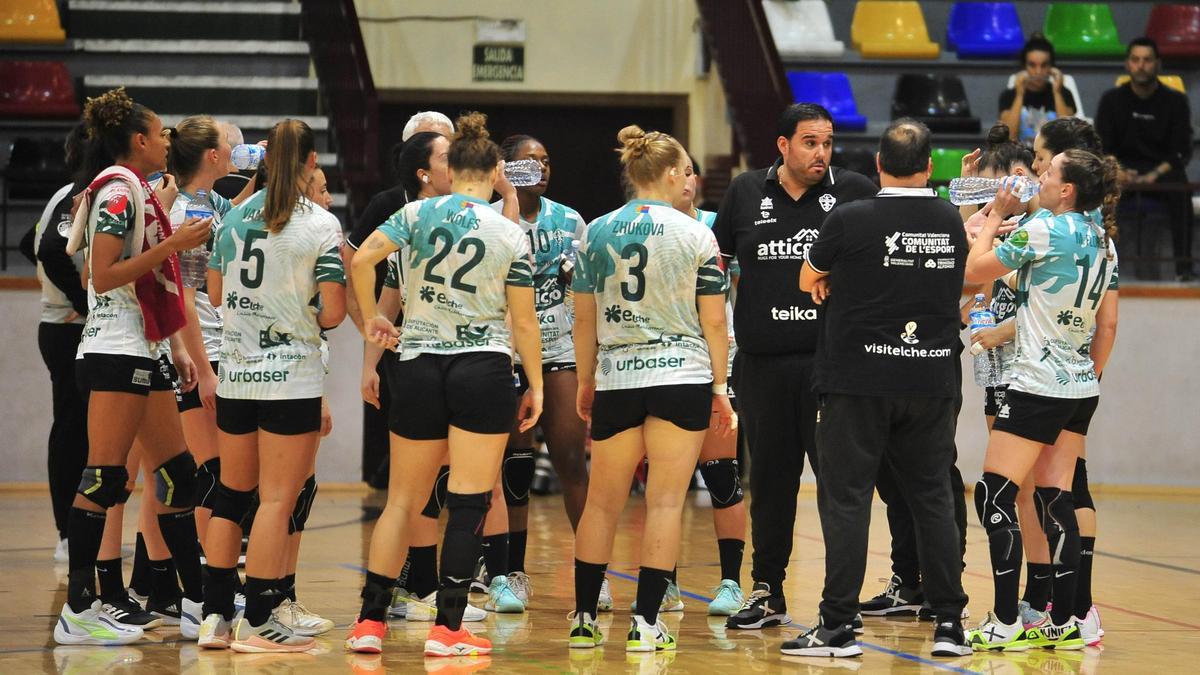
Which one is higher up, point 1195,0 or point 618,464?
point 1195,0

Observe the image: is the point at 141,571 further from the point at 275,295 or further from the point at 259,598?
the point at 275,295

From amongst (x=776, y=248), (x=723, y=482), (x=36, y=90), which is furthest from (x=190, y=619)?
(x=36, y=90)

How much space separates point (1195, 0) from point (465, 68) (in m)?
6.66

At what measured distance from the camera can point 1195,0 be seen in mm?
13664

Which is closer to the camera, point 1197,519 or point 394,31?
point 1197,519

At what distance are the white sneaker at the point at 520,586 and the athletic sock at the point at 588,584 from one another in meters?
0.94

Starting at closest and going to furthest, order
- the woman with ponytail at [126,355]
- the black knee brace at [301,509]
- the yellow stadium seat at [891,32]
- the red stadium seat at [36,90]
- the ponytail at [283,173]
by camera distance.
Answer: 1. the ponytail at [283,173]
2. the woman with ponytail at [126,355]
3. the black knee brace at [301,509]
4. the red stadium seat at [36,90]
5. the yellow stadium seat at [891,32]

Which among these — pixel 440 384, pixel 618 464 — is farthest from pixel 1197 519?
pixel 440 384

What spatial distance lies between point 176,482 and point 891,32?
9374 millimetres

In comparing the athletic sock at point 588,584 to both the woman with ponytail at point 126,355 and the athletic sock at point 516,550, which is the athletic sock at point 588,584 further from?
the woman with ponytail at point 126,355

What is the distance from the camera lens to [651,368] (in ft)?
16.5

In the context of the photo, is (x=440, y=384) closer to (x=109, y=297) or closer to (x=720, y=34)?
(x=109, y=297)

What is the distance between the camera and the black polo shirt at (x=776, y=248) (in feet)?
18.3

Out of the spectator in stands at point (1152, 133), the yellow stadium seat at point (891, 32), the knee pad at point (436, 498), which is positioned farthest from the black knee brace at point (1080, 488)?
the yellow stadium seat at point (891, 32)
